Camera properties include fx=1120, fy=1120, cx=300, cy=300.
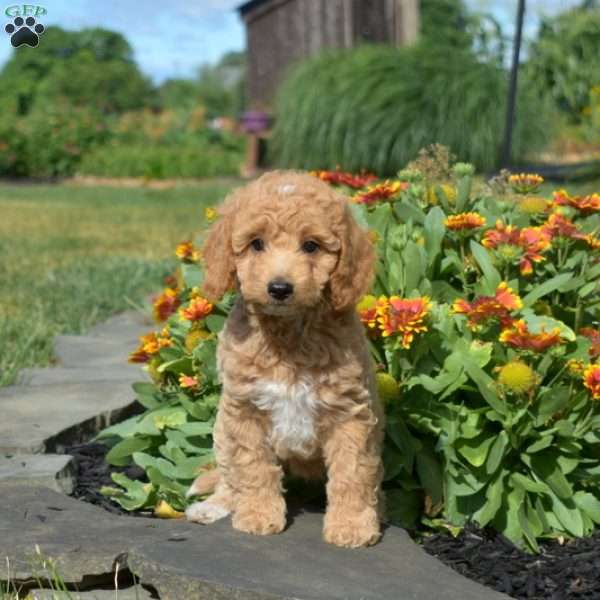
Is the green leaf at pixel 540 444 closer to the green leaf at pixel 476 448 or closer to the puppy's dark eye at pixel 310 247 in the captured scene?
the green leaf at pixel 476 448

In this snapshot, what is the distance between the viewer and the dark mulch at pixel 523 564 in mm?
3008

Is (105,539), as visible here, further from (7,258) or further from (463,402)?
(7,258)

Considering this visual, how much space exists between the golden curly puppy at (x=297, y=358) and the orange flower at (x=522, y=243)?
2.21ft

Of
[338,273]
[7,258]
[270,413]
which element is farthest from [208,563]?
[7,258]

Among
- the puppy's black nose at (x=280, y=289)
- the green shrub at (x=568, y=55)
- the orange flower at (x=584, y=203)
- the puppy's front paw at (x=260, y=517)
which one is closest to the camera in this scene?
the puppy's black nose at (x=280, y=289)

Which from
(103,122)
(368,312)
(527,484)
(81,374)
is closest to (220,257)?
(368,312)

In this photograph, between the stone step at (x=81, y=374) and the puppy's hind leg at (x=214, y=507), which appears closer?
the puppy's hind leg at (x=214, y=507)

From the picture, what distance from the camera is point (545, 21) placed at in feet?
56.8

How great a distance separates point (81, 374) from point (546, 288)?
6.94 feet

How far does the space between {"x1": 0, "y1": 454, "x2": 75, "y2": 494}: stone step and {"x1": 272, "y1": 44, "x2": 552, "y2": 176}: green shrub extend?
9693 mm

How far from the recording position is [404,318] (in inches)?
125

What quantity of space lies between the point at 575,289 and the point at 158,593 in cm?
172

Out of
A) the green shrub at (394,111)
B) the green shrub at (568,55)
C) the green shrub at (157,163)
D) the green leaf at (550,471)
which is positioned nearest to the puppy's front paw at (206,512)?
the green leaf at (550,471)

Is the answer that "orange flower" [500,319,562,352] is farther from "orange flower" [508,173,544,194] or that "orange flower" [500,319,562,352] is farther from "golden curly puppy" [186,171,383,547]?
"orange flower" [508,173,544,194]
